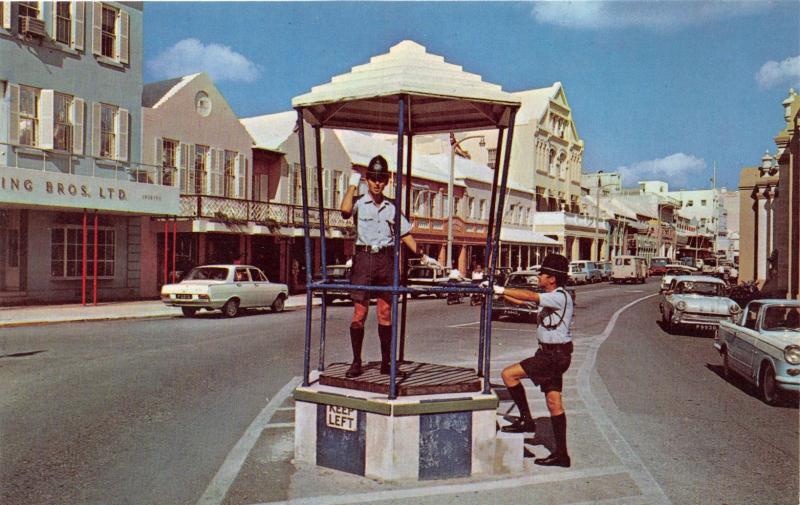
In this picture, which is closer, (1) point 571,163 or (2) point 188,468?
(2) point 188,468

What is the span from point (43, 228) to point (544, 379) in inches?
823

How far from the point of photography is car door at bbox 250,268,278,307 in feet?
69.8

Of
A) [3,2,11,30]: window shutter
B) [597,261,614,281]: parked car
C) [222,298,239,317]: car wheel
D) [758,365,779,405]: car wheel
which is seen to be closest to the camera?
[758,365,779,405]: car wheel

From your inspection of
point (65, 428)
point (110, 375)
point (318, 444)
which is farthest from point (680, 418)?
point (110, 375)

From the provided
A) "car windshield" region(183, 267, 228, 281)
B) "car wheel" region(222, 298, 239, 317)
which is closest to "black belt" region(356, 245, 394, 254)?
"car wheel" region(222, 298, 239, 317)

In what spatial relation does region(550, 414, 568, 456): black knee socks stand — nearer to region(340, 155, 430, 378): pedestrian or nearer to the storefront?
region(340, 155, 430, 378): pedestrian

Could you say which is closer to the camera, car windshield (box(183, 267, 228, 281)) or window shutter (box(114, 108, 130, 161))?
car windshield (box(183, 267, 228, 281))

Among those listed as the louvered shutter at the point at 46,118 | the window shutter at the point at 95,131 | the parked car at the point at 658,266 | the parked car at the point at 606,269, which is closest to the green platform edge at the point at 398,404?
the louvered shutter at the point at 46,118

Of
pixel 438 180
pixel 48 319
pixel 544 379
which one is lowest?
pixel 48 319

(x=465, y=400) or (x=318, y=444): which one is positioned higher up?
(x=465, y=400)

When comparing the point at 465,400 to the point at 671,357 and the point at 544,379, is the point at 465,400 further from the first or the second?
the point at 671,357

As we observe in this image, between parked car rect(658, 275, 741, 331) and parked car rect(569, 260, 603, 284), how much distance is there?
31.8 meters

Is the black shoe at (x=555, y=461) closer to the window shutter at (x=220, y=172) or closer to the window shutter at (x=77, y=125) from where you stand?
the window shutter at (x=77, y=125)

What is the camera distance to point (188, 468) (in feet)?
18.8
